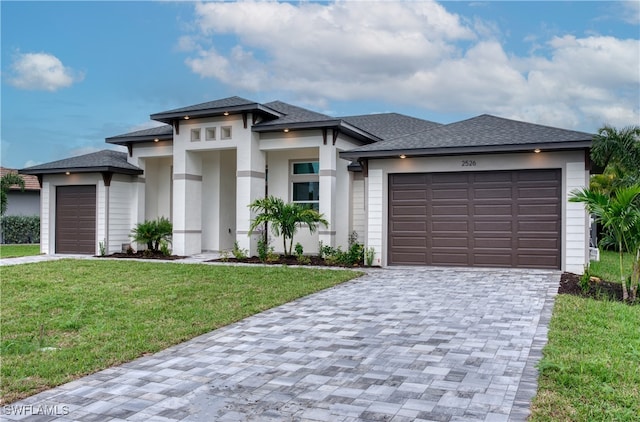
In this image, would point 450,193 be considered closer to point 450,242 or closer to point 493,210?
point 493,210

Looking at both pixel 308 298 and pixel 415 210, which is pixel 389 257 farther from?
pixel 308 298

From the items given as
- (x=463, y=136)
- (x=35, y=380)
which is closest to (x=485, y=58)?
(x=463, y=136)

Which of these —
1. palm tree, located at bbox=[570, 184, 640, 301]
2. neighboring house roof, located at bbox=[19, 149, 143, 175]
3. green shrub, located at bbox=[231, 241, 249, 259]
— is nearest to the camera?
palm tree, located at bbox=[570, 184, 640, 301]

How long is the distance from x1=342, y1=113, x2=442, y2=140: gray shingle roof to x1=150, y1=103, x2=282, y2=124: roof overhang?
420 cm

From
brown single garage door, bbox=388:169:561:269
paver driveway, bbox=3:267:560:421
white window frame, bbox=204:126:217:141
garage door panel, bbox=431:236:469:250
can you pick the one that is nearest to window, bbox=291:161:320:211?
white window frame, bbox=204:126:217:141

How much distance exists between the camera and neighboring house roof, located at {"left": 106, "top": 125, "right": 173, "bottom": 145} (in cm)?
1588

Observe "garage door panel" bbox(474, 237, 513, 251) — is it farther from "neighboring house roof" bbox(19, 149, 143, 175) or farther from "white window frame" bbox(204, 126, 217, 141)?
"neighboring house roof" bbox(19, 149, 143, 175)

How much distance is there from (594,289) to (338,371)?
21.4 ft

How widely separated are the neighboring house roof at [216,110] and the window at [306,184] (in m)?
2.16

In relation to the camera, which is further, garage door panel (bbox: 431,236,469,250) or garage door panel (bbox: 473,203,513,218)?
garage door panel (bbox: 431,236,469,250)

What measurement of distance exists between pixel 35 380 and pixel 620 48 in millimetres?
17100

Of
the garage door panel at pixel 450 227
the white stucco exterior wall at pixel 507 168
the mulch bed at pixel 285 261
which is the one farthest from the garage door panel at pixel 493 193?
the mulch bed at pixel 285 261

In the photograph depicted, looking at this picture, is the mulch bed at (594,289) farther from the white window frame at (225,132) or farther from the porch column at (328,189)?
the white window frame at (225,132)

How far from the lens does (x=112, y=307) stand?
24.2 feet
